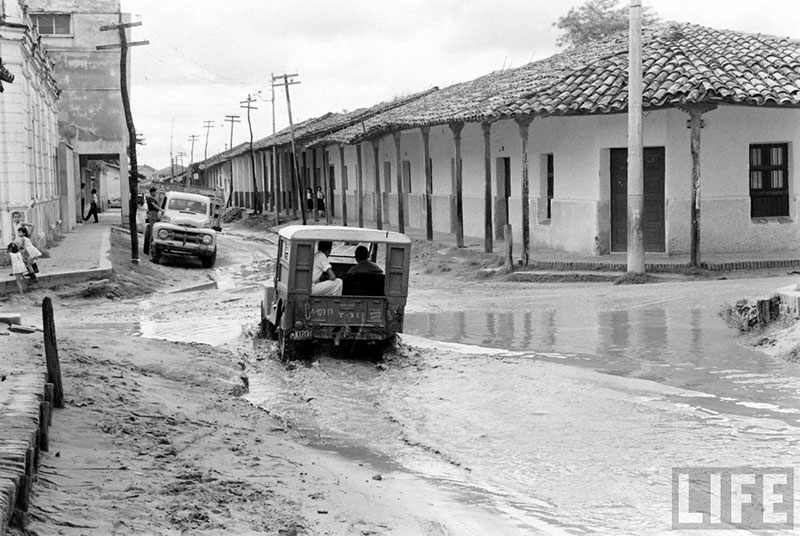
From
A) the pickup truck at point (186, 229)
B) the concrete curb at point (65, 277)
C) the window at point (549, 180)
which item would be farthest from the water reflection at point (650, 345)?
the pickup truck at point (186, 229)

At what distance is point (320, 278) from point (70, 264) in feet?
43.3

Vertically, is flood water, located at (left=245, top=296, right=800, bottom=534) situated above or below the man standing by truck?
below

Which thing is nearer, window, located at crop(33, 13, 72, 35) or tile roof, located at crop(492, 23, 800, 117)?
tile roof, located at crop(492, 23, 800, 117)

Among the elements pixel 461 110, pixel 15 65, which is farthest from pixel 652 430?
pixel 15 65

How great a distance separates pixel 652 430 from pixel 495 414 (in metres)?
1.66

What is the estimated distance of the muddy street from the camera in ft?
22.6

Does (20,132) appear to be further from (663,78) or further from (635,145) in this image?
(663,78)

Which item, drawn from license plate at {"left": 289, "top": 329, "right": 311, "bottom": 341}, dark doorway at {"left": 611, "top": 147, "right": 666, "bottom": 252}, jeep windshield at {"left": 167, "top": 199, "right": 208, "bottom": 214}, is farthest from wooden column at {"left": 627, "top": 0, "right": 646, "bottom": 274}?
jeep windshield at {"left": 167, "top": 199, "right": 208, "bottom": 214}

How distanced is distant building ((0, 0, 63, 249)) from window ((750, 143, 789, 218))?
600 inches

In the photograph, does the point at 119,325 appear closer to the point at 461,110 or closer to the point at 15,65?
the point at 15,65

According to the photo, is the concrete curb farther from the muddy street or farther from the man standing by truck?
the man standing by truck

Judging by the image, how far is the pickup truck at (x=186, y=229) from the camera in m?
28.8

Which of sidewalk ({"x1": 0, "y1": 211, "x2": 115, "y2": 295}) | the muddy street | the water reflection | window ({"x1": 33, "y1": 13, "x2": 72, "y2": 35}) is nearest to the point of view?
the muddy street

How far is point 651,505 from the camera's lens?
24.0 feet
